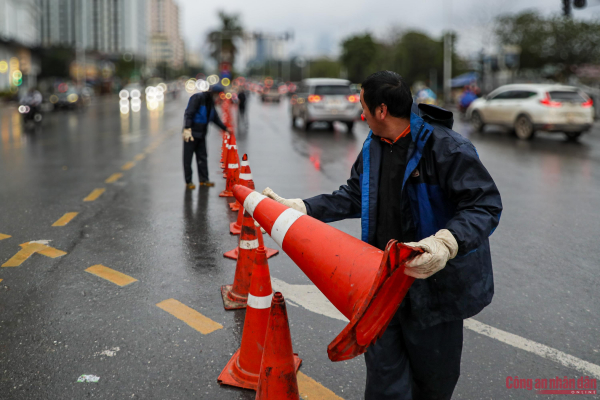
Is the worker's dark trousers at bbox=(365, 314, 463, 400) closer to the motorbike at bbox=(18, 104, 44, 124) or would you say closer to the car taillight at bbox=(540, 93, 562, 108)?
the car taillight at bbox=(540, 93, 562, 108)

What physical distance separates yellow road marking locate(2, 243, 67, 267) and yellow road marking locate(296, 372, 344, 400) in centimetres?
324

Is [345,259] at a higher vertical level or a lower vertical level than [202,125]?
lower

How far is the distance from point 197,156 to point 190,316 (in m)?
5.56

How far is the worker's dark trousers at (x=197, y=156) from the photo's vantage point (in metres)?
9.23

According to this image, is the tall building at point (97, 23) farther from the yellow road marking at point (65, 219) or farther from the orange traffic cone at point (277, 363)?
the orange traffic cone at point (277, 363)

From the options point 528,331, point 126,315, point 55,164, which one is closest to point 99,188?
point 55,164

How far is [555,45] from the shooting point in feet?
134

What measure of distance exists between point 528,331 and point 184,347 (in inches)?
90.8

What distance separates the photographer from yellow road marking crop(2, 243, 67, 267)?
5.23 m

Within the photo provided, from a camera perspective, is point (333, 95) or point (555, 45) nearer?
point (333, 95)

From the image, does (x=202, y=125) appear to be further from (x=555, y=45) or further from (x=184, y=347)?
(x=555, y=45)

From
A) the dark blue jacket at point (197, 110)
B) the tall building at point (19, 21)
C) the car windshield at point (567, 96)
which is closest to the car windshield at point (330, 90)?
the car windshield at point (567, 96)

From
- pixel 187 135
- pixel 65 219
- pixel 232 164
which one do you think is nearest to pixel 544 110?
pixel 187 135

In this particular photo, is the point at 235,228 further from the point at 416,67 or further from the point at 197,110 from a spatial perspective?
the point at 416,67
